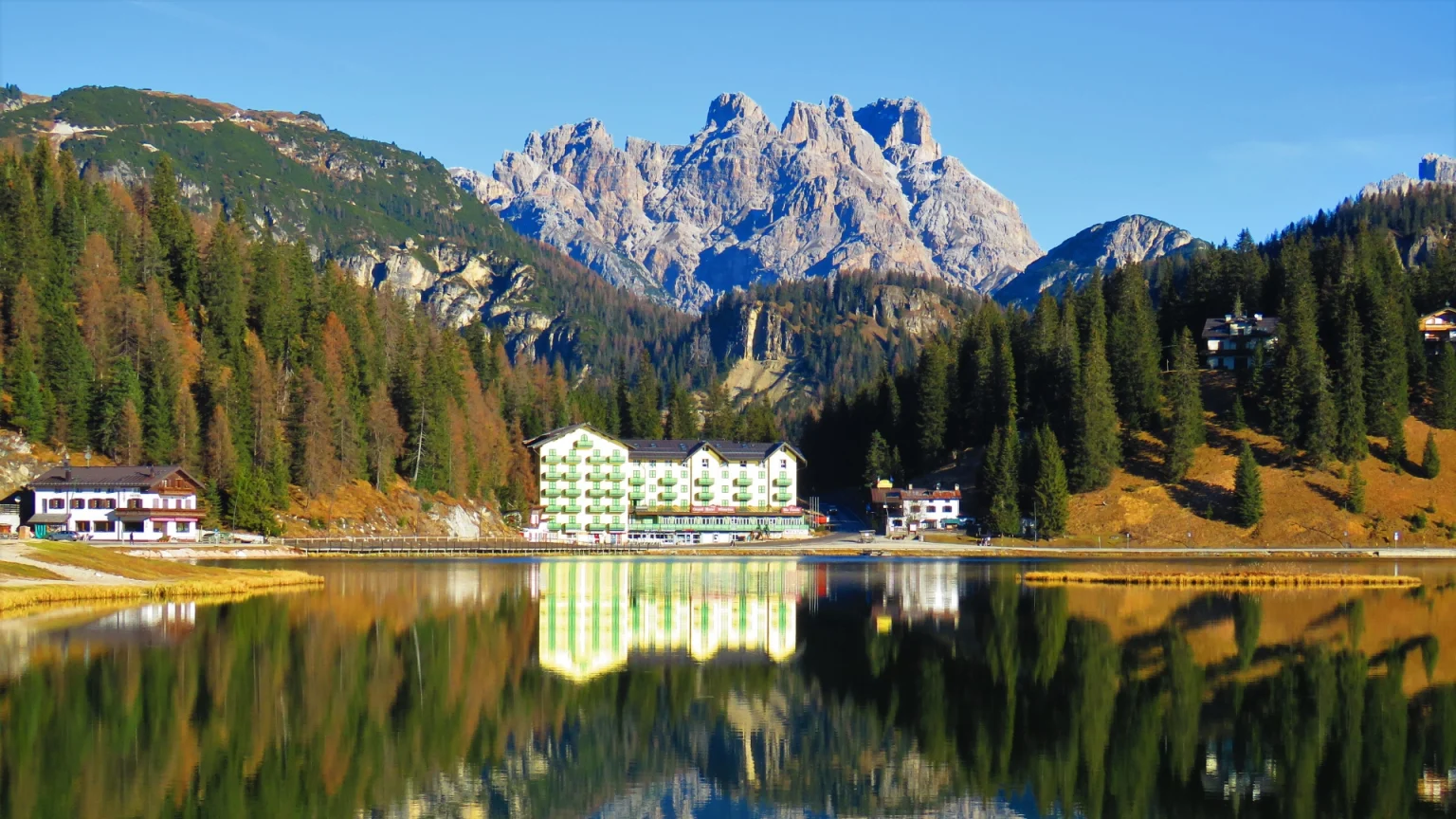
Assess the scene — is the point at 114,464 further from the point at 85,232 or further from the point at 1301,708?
the point at 1301,708

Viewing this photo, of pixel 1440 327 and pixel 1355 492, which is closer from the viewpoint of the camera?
pixel 1355 492

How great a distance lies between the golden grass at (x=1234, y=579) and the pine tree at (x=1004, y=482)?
48497mm

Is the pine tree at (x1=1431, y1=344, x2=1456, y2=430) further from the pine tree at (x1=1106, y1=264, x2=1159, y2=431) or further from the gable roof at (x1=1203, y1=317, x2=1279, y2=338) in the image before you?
the pine tree at (x1=1106, y1=264, x2=1159, y2=431)

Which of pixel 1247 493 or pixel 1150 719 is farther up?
pixel 1247 493

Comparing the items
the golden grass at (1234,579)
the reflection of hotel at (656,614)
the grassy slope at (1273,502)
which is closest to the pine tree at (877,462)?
the grassy slope at (1273,502)

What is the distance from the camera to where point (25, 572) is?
73.7 metres

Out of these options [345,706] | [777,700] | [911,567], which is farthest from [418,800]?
[911,567]

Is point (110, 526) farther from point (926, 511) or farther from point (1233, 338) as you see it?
point (1233, 338)

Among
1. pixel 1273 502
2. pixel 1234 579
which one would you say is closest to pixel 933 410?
pixel 1273 502

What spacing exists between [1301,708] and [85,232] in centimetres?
13537

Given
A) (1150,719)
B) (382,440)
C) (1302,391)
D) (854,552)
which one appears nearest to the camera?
(1150,719)

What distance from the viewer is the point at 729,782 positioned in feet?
109

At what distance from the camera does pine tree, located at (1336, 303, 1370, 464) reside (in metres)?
146

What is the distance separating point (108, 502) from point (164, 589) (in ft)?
155
